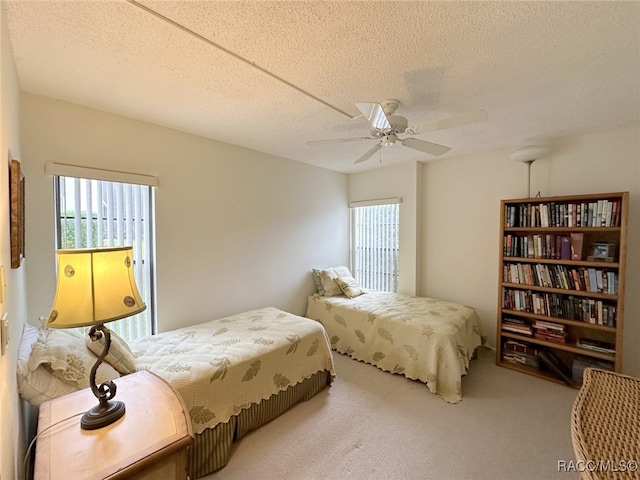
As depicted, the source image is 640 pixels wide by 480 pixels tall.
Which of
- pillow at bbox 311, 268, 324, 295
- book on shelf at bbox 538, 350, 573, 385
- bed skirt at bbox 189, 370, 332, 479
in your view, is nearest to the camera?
bed skirt at bbox 189, 370, 332, 479

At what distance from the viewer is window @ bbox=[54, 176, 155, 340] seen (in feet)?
6.72

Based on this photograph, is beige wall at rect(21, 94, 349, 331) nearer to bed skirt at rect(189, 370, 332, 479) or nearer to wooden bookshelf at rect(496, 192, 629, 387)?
bed skirt at rect(189, 370, 332, 479)

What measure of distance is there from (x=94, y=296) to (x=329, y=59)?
160 centimetres

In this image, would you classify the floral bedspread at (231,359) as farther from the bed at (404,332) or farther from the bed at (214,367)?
the bed at (404,332)

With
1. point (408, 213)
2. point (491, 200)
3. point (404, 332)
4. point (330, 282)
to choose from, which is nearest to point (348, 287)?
point (330, 282)

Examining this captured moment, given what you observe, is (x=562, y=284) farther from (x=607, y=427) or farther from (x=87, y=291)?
(x=87, y=291)

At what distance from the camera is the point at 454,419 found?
210 centimetres

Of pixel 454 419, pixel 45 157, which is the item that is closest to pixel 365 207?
pixel 454 419

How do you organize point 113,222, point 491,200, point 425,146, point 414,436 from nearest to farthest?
point 414,436 < point 425,146 < point 113,222 < point 491,200

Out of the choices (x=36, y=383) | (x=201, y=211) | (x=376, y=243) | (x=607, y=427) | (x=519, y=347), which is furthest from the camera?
(x=376, y=243)

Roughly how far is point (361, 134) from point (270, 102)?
100 centimetres

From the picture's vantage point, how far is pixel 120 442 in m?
1.01

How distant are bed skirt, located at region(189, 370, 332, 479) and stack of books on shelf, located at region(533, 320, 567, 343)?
86.0 inches

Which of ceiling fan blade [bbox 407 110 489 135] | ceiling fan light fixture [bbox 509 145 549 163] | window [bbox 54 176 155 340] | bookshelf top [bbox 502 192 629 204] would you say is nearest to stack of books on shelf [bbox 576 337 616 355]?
bookshelf top [bbox 502 192 629 204]
